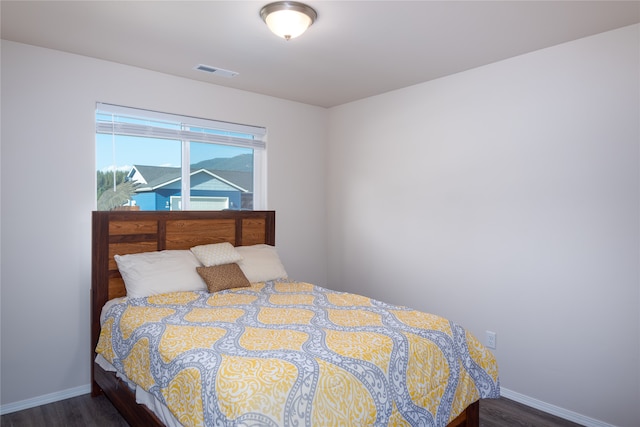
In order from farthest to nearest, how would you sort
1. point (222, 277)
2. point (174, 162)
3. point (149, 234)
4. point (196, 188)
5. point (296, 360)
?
point (196, 188) < point (174, 162) < point (149, 234) < point (222, 277) < point (296, 360)

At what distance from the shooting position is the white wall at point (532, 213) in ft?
8.39

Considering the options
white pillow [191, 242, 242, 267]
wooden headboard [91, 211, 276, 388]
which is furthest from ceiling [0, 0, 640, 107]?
white pillow [191, 242, 242, 267]

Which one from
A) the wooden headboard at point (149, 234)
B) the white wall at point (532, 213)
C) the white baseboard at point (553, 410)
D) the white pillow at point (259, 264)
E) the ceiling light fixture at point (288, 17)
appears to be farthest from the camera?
the white pillow at point (259, 264)

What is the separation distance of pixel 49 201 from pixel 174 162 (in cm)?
102

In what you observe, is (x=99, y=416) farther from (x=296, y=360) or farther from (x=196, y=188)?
(x=196, y=188)

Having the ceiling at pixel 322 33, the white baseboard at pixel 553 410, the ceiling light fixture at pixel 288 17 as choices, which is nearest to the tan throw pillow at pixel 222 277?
the ceiling at pixel 322 33

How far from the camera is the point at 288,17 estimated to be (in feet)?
7.32

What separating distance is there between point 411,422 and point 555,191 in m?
1.83

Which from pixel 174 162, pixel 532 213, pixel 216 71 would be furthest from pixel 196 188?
pixel 532 213

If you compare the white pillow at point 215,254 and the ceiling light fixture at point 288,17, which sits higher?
the ceiling light fixture at point 288,17

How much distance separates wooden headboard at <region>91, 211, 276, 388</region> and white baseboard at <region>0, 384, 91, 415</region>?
0.97 ft

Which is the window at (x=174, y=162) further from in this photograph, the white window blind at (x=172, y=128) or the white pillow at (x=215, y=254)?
the white pillow at (x=215, y=254)

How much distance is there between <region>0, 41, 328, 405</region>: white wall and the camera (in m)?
2.79

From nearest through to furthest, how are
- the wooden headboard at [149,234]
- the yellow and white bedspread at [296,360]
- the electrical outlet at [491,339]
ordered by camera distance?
the yellow and white bedspread at [296,360], the wooden headboard at [149,234], the electrical outlet at [491,339]
